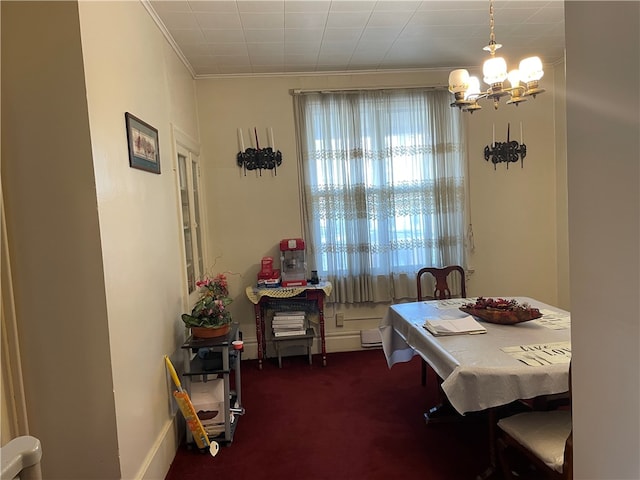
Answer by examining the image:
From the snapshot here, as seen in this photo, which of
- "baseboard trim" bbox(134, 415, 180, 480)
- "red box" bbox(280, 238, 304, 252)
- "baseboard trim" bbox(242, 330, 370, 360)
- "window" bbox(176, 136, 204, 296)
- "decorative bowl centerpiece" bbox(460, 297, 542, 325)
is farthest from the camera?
"baseboard trim" bbox(242, 330, 370, 360)

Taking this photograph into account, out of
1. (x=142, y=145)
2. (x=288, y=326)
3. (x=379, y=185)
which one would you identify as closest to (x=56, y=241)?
(x=142, y=145)

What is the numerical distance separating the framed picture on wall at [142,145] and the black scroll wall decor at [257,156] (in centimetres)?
149

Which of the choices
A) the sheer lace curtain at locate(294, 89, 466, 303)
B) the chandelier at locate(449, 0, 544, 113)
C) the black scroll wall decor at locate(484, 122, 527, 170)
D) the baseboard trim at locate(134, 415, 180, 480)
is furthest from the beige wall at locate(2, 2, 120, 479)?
the black scroll wall decor at locate(484, 122, 527, 170)

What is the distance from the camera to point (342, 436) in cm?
266

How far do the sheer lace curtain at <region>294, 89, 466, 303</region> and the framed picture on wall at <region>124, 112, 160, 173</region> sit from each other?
1.77 m

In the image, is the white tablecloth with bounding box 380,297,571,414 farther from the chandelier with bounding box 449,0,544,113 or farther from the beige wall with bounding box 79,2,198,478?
the beige wall with bounding box 79,2,198,478

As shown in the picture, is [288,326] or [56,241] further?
[288,326]

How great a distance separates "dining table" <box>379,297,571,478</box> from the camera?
1.81 m

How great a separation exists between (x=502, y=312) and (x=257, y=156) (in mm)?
2579

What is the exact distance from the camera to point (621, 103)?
27.3 inches

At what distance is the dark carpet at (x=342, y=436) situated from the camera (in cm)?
231

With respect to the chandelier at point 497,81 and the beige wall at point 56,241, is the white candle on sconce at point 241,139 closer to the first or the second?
the chandelier at point 497,81

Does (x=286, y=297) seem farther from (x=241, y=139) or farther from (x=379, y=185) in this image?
(x=241, y=139)

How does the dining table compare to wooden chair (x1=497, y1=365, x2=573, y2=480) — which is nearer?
wooden chair (x1=497, y1=365, x2=573, y2=480)
